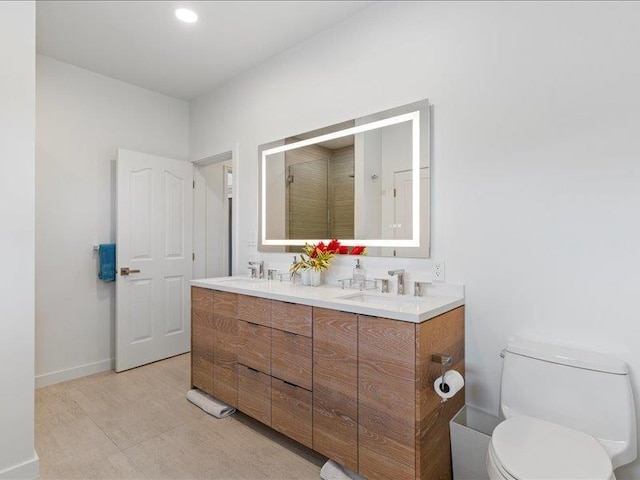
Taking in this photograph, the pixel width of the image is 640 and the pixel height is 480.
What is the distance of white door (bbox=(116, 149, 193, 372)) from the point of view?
311 cm

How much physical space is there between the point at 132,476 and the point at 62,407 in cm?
114

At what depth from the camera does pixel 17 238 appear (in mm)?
1739

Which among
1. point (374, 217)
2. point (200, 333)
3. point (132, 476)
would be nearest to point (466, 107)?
point (374, 217)

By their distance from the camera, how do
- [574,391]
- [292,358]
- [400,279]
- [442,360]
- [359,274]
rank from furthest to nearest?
[359,274], [400,279], [292,358], [442,360], [574,391]

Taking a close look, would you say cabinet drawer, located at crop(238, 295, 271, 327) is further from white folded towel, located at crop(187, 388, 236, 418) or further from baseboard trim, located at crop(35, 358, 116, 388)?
baseboard trim, located at crop(35, 358, 116, 388)

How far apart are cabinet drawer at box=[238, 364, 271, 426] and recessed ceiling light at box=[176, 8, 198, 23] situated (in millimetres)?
2301

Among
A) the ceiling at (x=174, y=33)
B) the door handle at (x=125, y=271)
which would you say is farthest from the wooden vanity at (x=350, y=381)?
the ceiling at (x=174, y=33)

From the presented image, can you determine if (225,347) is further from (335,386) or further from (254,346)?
(335,386)

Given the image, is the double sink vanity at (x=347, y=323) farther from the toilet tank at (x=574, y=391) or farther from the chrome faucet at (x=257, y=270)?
the toilet tank at (x=574, y=391)

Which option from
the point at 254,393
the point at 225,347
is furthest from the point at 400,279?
the point at 225,347

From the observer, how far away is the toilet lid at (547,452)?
108 cm

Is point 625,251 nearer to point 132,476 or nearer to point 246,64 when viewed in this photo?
point 132,476

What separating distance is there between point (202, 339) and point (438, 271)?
5.60ft

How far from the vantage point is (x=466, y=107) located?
5.99 feet
